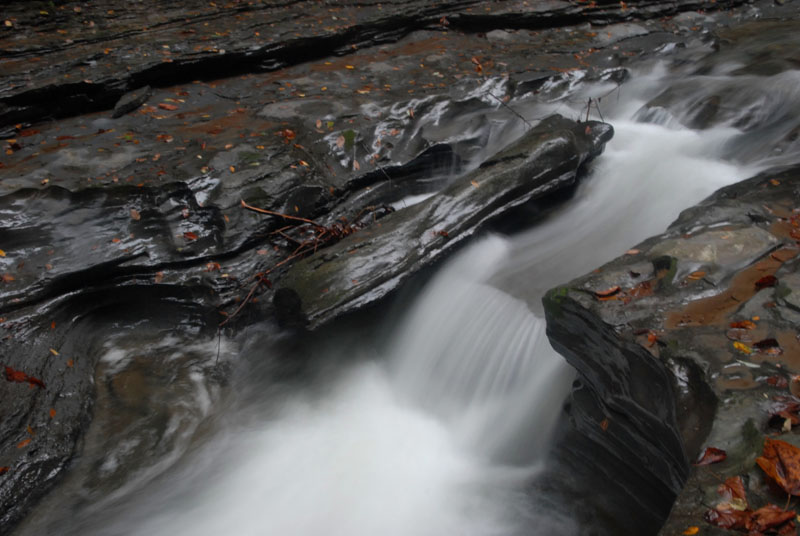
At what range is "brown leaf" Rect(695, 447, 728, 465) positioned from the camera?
2.43 metres

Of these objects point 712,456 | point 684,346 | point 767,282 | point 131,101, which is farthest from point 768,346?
point 131,101

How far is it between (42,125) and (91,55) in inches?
62.9

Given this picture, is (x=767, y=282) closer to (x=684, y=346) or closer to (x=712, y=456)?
(x=684, y=346)

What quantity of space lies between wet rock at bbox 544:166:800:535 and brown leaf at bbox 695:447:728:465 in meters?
0.03

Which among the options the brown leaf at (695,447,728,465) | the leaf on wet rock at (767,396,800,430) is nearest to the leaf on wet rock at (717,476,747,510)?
the brown leaf at (695,447,728,465)

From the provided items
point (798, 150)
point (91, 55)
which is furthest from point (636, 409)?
point (91, 55)

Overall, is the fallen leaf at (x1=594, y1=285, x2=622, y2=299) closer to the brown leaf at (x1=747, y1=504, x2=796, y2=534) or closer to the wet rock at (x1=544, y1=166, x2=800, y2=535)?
the wet rock at (x1=544, y1=166, x2=800, y2=535)

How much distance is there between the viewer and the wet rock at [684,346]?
2629 mm

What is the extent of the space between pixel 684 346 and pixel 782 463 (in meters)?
0.86

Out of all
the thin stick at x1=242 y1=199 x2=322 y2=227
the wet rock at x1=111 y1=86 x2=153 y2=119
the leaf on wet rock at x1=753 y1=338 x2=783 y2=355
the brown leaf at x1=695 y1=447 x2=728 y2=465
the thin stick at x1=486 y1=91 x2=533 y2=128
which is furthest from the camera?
the wet rock at x1=111 y1=86 x2=153 y2=119

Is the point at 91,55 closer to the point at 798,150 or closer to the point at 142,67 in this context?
the point at 142,67

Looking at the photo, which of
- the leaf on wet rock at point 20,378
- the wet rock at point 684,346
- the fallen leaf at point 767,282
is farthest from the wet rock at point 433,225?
the fallen leaf at point 767,282

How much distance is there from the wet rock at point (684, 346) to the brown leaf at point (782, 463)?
0.15 ft

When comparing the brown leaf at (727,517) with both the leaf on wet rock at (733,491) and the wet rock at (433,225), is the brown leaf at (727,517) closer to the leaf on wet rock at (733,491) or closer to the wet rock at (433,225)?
the leaf on wet rock at (733,491)
